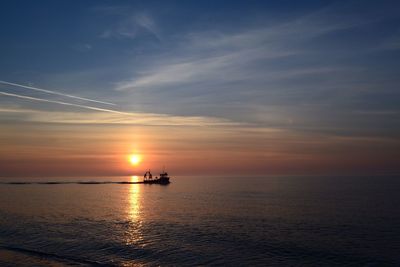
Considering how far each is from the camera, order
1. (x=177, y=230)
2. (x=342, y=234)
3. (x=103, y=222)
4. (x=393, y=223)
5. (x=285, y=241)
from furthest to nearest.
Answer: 1. (x=103, y=222)
2. (x=393, y=223)
3. (x=177, y=230)
4. (x=342, y=234)
5. (x=285, y=241)

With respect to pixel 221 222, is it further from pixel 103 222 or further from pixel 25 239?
pixel 25 239

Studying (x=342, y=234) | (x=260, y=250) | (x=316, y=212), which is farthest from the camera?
(x=316, y=212)

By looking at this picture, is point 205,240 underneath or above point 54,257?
above

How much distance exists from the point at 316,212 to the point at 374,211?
37.4 ft

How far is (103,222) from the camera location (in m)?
62.6

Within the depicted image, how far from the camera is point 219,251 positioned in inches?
1582

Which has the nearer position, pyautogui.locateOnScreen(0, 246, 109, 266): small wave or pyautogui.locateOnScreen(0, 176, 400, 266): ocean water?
pyautogui.locateOnScreen(0, 246, 109, 266): small wave

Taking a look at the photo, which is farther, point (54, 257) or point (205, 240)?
point (205, 240)

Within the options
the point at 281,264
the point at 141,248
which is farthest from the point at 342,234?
the point at 141,248

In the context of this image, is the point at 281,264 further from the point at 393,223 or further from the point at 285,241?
the point at 393,223

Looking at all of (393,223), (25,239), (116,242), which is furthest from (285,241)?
(25,239)

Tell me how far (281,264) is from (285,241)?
390 inches

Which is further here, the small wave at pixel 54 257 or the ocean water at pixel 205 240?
the ocean water at pixel 205 240

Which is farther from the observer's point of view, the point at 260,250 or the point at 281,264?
the point at 260,250
